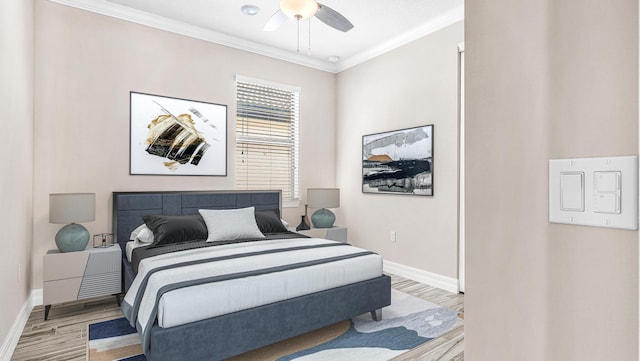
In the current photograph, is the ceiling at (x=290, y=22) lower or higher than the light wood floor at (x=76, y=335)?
higher

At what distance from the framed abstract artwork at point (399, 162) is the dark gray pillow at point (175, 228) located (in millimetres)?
2288

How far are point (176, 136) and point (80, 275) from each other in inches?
67.1

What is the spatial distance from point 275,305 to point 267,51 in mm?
3478

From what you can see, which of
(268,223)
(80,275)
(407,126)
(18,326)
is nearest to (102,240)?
(80,275)

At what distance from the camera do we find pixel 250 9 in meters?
3.61

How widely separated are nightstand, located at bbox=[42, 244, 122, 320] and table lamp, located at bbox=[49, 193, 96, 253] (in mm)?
90

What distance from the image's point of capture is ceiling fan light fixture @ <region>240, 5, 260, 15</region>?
3.57 meters

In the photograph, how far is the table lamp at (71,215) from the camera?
3.03 metres

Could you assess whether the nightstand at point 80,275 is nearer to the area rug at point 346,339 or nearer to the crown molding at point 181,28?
the area rug at point 346,339

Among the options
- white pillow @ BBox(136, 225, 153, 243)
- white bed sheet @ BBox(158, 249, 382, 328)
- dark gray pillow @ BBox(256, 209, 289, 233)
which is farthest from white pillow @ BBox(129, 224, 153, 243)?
white bed sheet @ BBox(158, 249, 382, 328)

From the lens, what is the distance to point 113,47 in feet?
12.0

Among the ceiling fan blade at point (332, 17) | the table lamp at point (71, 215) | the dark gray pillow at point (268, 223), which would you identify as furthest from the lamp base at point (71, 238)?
the ceiling fan blade at point (332, 17)

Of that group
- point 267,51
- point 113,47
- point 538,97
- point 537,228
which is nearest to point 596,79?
point 538,97

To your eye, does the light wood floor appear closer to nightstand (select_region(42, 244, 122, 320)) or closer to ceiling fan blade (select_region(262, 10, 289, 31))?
nightstand (select_region(42, 244, 122, 320))
